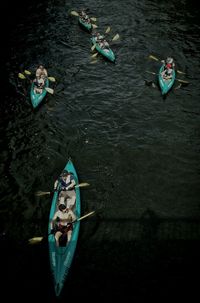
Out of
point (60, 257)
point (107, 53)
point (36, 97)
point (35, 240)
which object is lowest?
point (60, 257)

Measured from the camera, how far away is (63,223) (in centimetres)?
1034

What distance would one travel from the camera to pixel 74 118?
15938 mm

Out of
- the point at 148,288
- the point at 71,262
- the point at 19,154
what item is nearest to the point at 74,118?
the point at 19,154

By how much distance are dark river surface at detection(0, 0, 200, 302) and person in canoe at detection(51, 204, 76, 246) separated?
2.47 feet

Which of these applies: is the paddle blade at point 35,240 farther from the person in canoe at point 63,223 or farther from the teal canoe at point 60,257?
the person in canoe at point 63,223

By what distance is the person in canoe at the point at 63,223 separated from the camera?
1006 cm

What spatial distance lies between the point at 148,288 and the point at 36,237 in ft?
14.9

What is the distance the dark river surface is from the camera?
976cm

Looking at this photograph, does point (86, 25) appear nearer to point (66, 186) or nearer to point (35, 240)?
point (66, 186)

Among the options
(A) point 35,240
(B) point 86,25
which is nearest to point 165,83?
(B) point 86,25

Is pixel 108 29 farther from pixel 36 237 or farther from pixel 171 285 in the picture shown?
pixel 171 285

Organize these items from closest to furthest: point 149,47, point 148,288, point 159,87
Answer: point 148,288 < point 159,87 < point 149,47

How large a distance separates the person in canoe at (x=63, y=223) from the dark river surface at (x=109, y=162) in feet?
2.47

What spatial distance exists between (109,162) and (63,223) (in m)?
4.27
